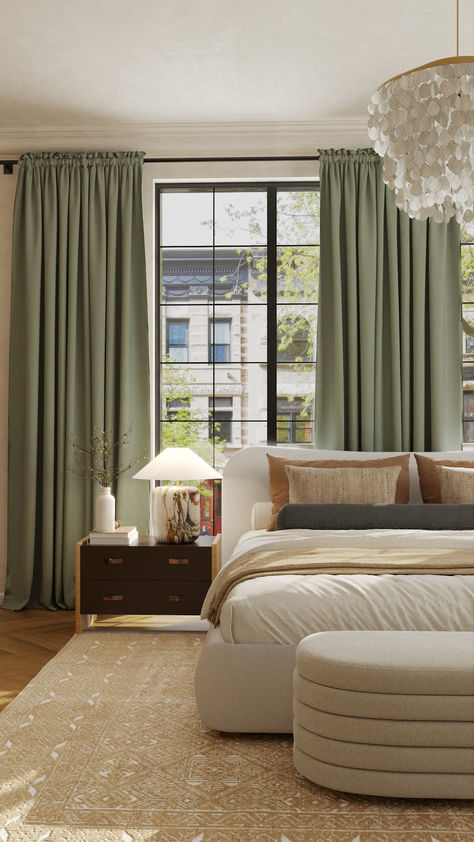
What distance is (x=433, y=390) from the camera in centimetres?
448

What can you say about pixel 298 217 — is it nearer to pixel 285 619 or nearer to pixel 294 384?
pixel 294 384

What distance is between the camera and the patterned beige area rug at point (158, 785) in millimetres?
2029

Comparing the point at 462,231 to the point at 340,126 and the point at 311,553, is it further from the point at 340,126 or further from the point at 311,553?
the point at 311,553

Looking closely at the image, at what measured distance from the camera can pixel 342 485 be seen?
3980 mm

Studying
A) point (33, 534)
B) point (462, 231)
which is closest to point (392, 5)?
point (462, 231)

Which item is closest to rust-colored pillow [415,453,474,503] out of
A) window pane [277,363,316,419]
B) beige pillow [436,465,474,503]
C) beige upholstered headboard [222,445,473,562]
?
beige pillow [436,465,474,503]

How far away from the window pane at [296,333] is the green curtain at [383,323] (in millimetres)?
205

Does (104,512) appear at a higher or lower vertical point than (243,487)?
lower

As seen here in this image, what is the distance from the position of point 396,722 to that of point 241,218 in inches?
138

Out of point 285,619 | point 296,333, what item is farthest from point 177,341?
point 285,619

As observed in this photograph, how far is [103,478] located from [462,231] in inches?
103

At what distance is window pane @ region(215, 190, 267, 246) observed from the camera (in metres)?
4.83

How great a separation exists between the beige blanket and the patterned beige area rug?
1.52 ft

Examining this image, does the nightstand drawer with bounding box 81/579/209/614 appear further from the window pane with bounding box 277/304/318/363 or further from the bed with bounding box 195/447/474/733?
the window pane with bounding box 277/304/318/363
